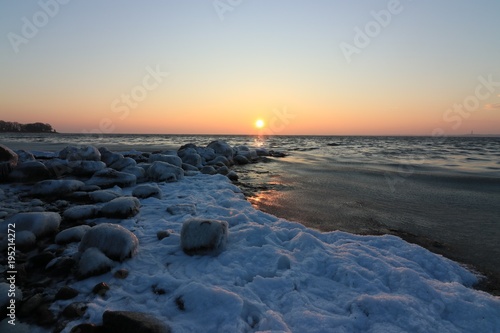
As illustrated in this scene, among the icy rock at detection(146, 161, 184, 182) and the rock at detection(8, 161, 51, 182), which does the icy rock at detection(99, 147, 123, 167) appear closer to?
the icy rock at detection(146, 161, 184, 182)

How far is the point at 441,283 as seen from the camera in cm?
334

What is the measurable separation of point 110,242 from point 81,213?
6.43 ft

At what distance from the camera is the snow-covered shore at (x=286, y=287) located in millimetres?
2625

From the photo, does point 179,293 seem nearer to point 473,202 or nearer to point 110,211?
point 110,211

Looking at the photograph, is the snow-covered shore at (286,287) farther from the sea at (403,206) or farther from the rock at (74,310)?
the sea at (403,206)

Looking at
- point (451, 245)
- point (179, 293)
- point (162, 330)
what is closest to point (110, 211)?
point (179, 293)

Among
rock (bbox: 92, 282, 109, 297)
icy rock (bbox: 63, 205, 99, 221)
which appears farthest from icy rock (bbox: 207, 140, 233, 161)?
rock (bbox: 92, 282, 109, 297)

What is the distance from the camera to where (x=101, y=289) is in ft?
9.61

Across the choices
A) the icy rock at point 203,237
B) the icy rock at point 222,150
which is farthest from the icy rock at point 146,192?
the icy rock at point 222,150

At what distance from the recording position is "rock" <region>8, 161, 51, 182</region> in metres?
7.66

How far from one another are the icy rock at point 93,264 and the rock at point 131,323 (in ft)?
2.88

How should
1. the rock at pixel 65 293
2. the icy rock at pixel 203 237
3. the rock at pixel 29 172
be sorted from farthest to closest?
the rock at pixel 29 172 → the icy rock at pixel 203 237 → the rock at pixel 65 293

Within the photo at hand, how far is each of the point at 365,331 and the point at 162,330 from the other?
179cm

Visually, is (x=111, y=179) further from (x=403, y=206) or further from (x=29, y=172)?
(x=403, y=206)
